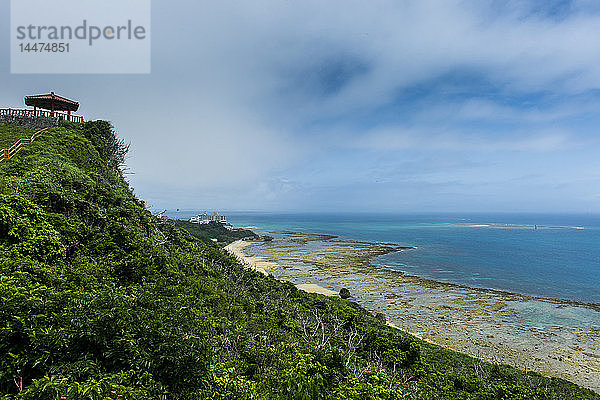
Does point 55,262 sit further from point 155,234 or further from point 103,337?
point 155,234

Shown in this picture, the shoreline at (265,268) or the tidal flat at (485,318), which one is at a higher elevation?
the shoreline at (265,268)

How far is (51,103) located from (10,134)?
5115 mm

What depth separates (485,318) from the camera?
1042 inches

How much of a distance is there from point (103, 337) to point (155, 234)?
10.8 m

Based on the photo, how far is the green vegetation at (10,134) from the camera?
18091 millimetres

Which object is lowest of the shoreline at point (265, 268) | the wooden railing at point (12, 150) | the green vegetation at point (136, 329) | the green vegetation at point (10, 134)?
the shoreline at point (265, 268)

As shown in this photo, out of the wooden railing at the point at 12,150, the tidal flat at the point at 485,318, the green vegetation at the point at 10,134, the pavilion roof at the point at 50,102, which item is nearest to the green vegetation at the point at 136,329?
the wooden railing at the point at 12,150

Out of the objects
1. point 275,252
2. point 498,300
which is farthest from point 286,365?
point 275,252

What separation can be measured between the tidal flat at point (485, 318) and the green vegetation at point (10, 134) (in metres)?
29.6

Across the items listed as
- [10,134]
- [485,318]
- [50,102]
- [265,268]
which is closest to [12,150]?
[10,134]

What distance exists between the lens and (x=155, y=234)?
606 inches

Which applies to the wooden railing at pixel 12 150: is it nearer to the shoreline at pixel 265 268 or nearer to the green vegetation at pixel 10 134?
the green vegetation at pixel 10 134

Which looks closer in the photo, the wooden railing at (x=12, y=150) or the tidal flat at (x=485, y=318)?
the wooden railing at (x=12, y=150)

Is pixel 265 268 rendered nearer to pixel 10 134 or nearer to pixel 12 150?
pixel 10 134
